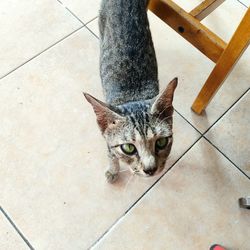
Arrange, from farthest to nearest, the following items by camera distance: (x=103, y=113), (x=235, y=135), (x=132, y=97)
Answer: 1. (x=235, y=135)
2. (x=132, y=97)
3. (x=103, y=113)

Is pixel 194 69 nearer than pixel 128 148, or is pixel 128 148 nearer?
pixel 128 148

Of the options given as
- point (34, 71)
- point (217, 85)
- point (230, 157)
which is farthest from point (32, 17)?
point (230, 157)

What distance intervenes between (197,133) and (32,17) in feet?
2.68

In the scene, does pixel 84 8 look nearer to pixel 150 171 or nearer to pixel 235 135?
pixel 235 135

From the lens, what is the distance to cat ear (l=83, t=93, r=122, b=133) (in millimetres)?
786

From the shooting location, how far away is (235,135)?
128 cm

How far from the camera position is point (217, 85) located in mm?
1146

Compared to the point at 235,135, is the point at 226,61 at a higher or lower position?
higher

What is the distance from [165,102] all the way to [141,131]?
90mm

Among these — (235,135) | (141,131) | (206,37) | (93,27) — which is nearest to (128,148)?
(141,131)

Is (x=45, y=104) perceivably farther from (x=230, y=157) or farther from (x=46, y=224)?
(x=230, y=157)

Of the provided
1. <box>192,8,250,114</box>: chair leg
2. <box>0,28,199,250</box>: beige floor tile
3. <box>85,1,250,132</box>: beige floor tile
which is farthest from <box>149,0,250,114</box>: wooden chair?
<box>0,28,199,250</box>: beige floor tile

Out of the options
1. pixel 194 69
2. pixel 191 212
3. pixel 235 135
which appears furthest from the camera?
pixel 194 69

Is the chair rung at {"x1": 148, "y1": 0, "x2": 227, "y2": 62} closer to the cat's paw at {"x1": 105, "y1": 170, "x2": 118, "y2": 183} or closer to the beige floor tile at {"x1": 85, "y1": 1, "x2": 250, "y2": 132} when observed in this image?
the beige floor tile at {"x1": 85, "y1": 1, "x2": 250, "y2": 132}
